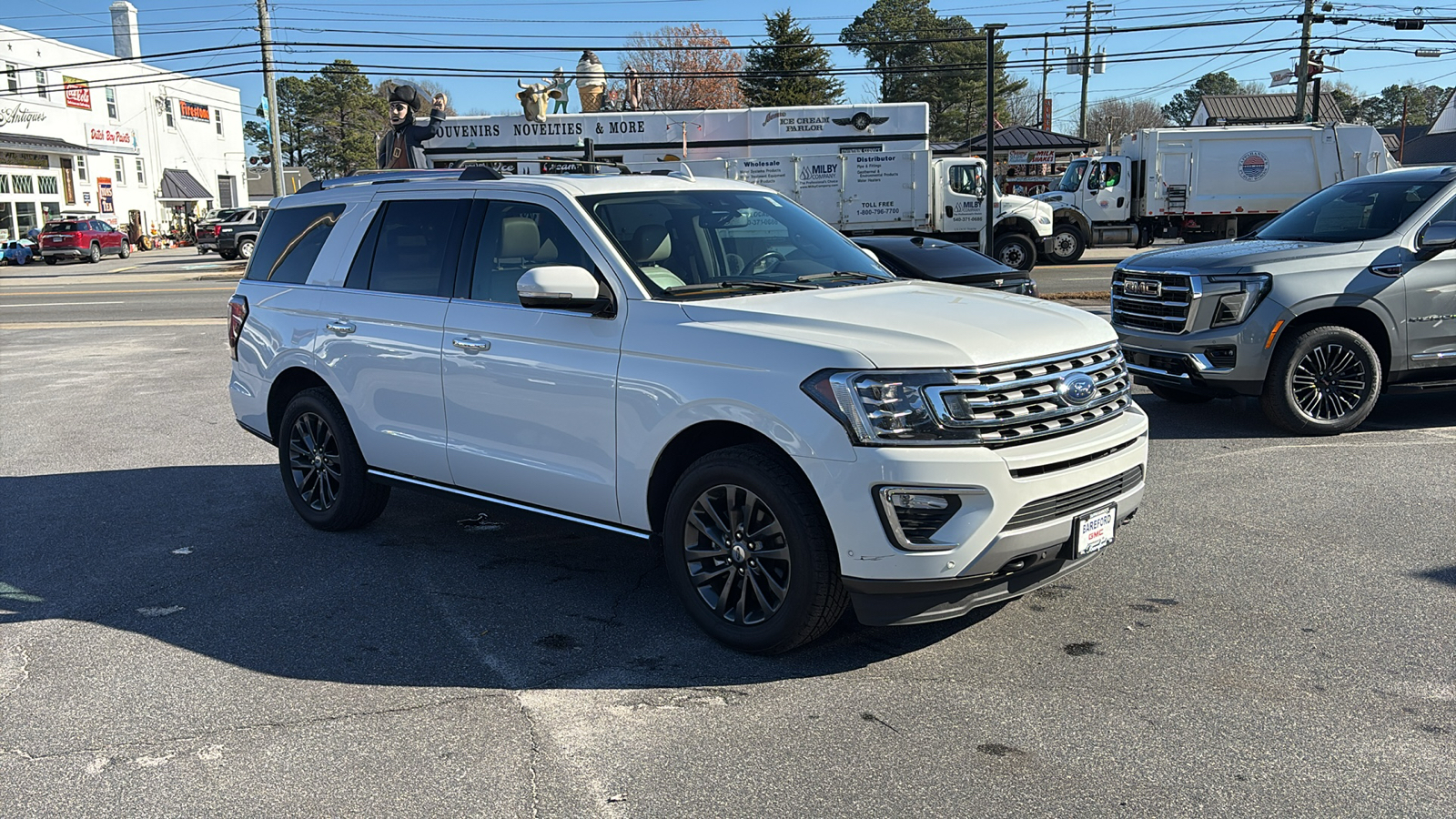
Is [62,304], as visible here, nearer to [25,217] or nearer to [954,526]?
[954,526]

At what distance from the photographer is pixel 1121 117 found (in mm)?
123688

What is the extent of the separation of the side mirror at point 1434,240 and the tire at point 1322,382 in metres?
0.73

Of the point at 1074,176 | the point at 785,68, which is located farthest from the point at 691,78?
the point at 1074,176

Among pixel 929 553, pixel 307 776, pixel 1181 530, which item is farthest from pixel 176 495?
pixel 1181 530


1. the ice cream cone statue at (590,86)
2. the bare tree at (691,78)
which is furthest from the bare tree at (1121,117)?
the ice cream cone statue at (590,86)

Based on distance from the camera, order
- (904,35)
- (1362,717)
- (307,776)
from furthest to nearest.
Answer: (904,35)
(1362,717)
(307,776)

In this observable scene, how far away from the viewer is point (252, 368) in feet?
21.9

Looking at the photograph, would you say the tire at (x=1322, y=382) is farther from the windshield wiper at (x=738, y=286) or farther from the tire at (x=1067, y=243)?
the tire at (x=1067, y=243)

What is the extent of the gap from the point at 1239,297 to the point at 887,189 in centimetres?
1888

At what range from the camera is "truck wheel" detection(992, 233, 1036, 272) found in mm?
25422

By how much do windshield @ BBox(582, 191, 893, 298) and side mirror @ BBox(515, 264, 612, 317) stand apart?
0.76ft

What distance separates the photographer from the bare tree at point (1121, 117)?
116 metres

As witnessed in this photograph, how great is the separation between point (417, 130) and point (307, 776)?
8.44 metres

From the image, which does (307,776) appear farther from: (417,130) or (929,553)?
(417,130)
